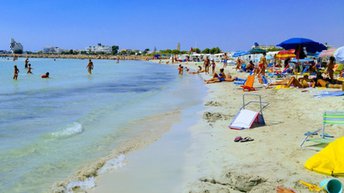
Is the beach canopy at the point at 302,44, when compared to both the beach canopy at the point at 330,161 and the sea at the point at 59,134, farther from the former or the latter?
the beach canopy at the point at 330,161

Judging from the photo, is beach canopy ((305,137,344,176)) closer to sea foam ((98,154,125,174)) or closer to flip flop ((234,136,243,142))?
flip flop ((234,136,243,142))

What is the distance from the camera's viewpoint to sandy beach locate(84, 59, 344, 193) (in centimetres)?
455

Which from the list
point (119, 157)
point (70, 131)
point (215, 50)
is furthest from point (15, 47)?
point (119, 157)

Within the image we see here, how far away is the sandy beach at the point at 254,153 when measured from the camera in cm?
455

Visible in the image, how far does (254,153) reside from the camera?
578cm

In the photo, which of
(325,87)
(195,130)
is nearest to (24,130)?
(195,130)

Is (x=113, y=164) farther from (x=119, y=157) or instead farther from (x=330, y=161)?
(x=330, y=161)

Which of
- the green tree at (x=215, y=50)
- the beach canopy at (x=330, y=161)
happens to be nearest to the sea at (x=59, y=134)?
the beach canopy at (x=330, y=161)

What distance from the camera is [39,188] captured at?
490 cm

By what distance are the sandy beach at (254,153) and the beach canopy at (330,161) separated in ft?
0.36

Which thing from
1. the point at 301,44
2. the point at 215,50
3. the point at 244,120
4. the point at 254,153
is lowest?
the point at 254,153

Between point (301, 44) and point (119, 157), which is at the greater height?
point (301, 44)

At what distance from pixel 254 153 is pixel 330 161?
4.42ft

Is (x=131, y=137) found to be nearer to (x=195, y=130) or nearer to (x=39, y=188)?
(x=195, y=130)
